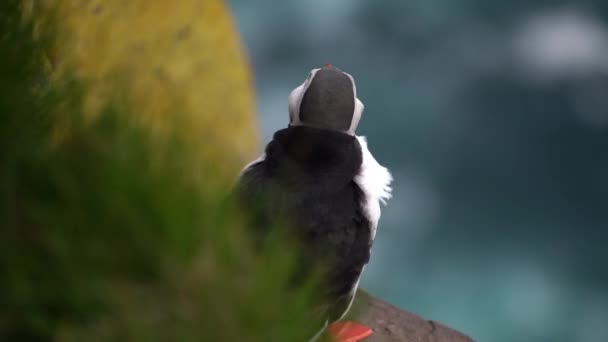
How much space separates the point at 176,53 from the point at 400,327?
4.55 ft

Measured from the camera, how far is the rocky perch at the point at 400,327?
2553 mm

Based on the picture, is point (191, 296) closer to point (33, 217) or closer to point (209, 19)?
point (33, 217)

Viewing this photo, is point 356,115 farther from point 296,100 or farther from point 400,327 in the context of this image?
point 400,327

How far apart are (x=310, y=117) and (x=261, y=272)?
904 millimetres

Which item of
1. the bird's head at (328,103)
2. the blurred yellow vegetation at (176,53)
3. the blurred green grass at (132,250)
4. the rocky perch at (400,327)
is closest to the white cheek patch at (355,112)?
the bird's head at (328,103)

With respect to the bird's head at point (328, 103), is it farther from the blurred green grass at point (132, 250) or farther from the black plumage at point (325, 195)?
the blurred green grass at point (132, 250)

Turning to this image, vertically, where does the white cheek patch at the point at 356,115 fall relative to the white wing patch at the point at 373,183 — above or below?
above

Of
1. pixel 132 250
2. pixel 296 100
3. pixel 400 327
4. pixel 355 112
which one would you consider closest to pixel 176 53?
pixel 296 100

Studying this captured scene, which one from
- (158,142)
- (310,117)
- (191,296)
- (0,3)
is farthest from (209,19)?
(191,296)

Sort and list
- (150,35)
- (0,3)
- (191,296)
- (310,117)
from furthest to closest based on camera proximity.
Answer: (150,35)
(310,117)
(0,3)
(191,296)

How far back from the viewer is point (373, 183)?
5.46 ft

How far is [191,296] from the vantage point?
667 millimetres

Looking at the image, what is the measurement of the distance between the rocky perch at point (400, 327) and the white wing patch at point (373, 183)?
88cm

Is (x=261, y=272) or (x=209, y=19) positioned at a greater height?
(x=209, y=19)
